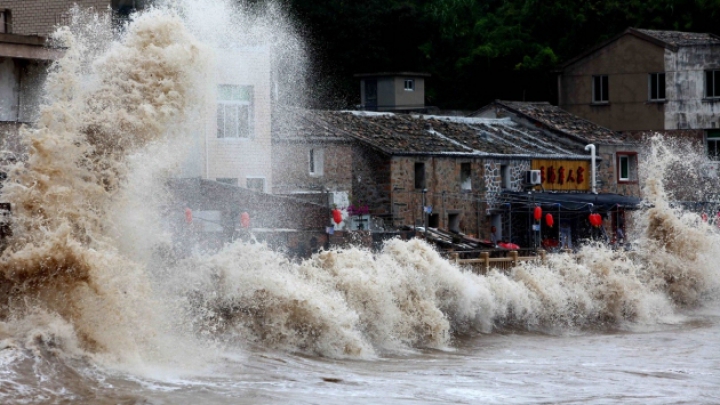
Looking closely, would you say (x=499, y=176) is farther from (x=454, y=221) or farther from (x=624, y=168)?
(x=624, y=168)

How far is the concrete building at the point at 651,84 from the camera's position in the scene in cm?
4884

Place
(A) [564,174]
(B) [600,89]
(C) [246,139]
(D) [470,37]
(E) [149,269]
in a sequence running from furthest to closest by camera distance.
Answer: (D) [470,37] → (B) [600,89] → (A) [564,174] → (C) [246,139] → (E) [149,269]

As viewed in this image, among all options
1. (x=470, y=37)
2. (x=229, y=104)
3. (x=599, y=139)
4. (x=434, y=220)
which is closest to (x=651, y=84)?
(x=599, y=139)

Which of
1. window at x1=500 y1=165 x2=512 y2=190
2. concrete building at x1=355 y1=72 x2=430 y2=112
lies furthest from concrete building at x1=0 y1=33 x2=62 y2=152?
concrete building at x1=355 y1=72 x2=430 y2=112

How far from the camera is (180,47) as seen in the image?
735 inches

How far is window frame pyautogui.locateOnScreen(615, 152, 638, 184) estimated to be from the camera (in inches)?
1785

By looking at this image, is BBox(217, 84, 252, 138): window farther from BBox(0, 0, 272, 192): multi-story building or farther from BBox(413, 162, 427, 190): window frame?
BBox(413, 162, 427, 190): window frame

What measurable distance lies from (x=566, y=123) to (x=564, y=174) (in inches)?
165

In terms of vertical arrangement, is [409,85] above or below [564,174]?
above

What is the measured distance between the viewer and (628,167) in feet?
151

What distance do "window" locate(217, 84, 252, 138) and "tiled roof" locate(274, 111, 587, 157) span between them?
4808 mm

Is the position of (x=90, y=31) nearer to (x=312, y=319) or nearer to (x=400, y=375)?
(x=312, y=319)

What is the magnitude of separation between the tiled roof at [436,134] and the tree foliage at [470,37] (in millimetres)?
12639

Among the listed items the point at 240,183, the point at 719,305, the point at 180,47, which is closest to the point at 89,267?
the point at 180,47
